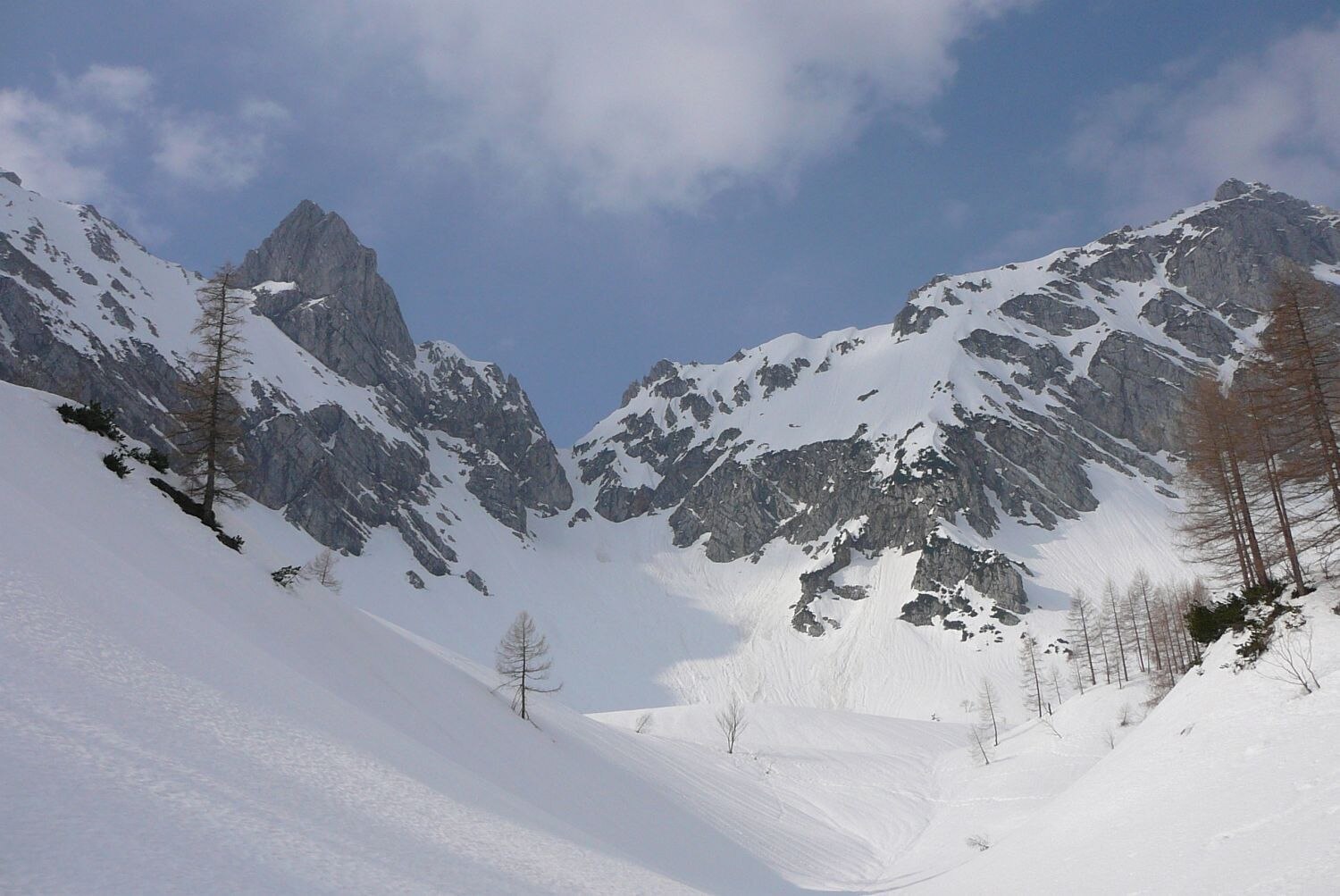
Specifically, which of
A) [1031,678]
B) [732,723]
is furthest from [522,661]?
[1031,678]

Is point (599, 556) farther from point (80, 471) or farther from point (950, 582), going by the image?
point (80, 471)

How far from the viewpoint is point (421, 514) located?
158 meters

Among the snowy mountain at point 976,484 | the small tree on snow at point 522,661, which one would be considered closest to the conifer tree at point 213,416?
the small tree on snow at point 522,661

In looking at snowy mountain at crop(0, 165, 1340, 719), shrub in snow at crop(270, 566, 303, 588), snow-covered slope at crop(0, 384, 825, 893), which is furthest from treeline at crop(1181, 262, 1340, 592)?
snowy mountain at crop(0, 165, 1340, 719)

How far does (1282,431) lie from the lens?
24.0m

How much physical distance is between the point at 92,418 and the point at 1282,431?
147ft

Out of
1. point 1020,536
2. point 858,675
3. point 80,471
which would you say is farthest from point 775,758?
point 1020,536

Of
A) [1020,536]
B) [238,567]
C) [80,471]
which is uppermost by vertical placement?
[1020,536]

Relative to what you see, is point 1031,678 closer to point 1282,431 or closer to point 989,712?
point 989,712

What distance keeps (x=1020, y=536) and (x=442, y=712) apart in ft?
492

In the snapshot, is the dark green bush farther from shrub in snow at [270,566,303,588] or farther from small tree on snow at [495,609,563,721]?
Result: small tree on snow at [495,609,563,721]

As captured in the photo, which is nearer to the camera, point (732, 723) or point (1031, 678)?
point (732, 723)

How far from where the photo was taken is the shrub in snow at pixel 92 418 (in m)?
27.2

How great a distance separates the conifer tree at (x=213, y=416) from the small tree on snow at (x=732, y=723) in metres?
43.4
